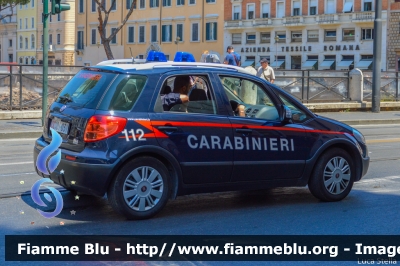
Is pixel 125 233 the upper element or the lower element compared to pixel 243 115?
lower

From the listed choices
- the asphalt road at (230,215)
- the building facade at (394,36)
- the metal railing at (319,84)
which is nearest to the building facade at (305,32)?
the building facade at (394,36)

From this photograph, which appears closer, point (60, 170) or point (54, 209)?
point (60, 170)

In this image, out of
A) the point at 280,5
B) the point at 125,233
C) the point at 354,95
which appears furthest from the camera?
the point at 280,5

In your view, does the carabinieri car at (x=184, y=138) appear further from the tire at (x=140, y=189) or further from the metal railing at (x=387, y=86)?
the metal railing at (x=387, y=86)

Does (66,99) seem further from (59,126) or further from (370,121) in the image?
(370,121)

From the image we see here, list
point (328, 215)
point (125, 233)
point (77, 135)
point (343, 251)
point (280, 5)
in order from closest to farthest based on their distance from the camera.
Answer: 1. point (343, 251)
2. point (125, 233)
3. point (77, 135)
4. point (328, 215)
5. point (280, 5)

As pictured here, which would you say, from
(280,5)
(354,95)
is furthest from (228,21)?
(354,95)

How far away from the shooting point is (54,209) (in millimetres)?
7844

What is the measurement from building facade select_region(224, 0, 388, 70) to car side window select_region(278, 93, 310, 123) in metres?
57.7

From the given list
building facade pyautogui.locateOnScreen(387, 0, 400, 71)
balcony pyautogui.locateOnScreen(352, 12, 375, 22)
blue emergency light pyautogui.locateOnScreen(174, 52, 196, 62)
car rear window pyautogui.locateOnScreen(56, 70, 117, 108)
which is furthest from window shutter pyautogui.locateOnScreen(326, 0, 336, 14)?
car rear window pyautogui.locateOnScreen(56, 70, 117, 108)

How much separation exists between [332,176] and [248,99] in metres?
1.35

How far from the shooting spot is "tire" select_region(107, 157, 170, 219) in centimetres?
717

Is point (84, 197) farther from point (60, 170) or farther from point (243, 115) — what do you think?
point (243, 115)

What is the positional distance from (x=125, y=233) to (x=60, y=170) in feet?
3.53
